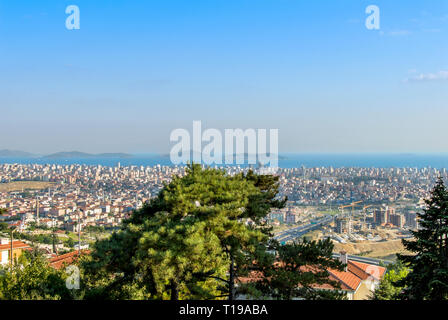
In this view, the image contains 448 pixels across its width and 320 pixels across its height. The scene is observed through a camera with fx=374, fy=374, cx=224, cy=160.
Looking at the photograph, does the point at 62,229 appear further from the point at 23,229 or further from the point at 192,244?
the point at 192,244

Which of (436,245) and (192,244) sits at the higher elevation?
(192,244)

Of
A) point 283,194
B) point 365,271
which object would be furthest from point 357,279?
point 283,194

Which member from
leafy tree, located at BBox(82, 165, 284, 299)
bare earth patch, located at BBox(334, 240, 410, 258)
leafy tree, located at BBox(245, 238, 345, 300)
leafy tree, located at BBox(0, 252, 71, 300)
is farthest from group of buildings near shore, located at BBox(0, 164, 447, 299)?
leafy tree, located at BBox(82, 165, 284, 299)

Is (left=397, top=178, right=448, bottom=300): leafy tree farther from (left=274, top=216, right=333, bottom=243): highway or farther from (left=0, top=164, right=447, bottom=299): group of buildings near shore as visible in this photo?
(left=274, top=216, right=333, bottom=243): highway

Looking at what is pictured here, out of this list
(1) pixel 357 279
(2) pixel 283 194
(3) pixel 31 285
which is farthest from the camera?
(2) pixel 283 194

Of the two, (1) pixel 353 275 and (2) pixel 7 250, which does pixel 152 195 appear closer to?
(2) pixel 7 250

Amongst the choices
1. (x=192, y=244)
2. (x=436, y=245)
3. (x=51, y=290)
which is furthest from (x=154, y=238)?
(x=436, y=245)
